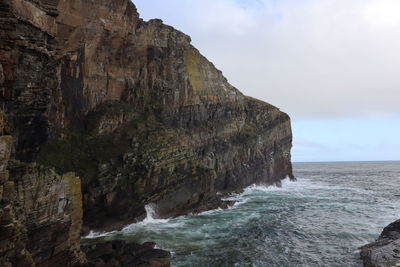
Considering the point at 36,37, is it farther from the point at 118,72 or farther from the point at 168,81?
the point at 168,81

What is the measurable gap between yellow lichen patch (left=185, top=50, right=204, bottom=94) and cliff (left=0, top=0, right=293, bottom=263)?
0.61 ft

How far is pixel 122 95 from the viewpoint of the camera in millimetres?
44062

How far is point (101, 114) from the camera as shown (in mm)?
38219

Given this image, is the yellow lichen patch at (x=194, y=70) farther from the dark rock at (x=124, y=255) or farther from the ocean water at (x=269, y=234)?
the dark rock at (x=124, y=255)

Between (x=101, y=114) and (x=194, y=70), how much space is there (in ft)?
79.3

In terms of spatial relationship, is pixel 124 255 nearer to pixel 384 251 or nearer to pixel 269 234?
pixel 269 234

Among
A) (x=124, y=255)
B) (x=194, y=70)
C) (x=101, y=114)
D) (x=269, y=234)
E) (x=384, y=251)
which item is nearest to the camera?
(x=124, y=255)

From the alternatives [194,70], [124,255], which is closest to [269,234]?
[124,255]

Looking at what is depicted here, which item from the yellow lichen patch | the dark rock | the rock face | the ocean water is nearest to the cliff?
the yellow lichen patch

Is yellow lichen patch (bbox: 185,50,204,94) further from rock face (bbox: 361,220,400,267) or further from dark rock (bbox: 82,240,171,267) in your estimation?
rock face (bbox: 361,220,400,267)

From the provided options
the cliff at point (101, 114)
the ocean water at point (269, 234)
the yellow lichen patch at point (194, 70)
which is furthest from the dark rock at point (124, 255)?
the yellow lichen patch at point (194, 70)

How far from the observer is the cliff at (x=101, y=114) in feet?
66.7

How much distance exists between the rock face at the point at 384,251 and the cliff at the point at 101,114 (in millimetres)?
19467

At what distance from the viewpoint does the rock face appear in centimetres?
2324
